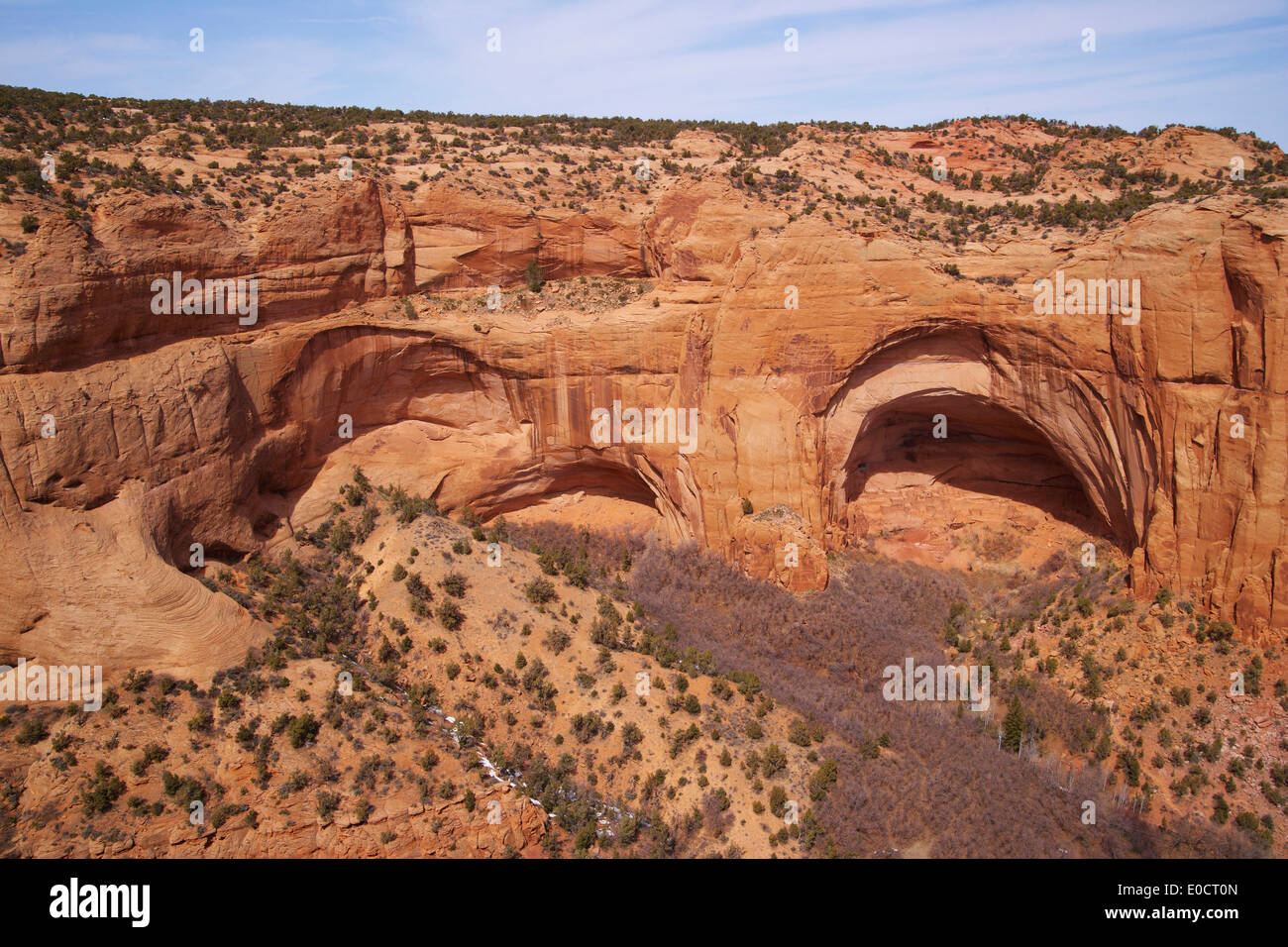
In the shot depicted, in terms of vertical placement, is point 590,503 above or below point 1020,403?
below

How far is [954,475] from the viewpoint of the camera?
Answer: 89.2ft

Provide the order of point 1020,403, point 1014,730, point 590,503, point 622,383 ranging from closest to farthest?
point 1014,730, point 1020,403, point 622,383, point 590,503

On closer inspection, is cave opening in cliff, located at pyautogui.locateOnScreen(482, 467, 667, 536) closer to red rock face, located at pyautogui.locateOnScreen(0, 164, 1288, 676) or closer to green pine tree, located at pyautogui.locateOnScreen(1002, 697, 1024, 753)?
red rock face, located at pyautogui.locateOnScreen(0, 164, 1288, 676)

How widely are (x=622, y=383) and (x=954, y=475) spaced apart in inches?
466

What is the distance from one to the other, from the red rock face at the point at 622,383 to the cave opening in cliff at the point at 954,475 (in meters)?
0.15

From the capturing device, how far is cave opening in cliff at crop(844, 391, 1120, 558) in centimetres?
2541

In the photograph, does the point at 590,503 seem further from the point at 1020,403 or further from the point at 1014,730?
the point at 1014,730

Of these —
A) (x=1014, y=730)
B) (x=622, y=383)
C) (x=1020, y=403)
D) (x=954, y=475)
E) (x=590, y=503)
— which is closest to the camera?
(x=1014, y=730)

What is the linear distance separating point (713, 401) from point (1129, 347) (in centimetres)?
1083

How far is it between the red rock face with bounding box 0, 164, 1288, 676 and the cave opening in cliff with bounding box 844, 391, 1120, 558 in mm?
150

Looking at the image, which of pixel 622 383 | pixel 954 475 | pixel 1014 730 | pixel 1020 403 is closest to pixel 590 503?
pixel 622 383

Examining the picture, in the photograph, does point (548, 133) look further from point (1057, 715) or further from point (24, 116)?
point (1057, 715)

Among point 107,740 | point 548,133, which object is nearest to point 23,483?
point 107,740

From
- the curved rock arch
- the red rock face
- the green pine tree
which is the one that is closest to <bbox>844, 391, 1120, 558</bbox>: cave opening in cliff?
the red rock face
